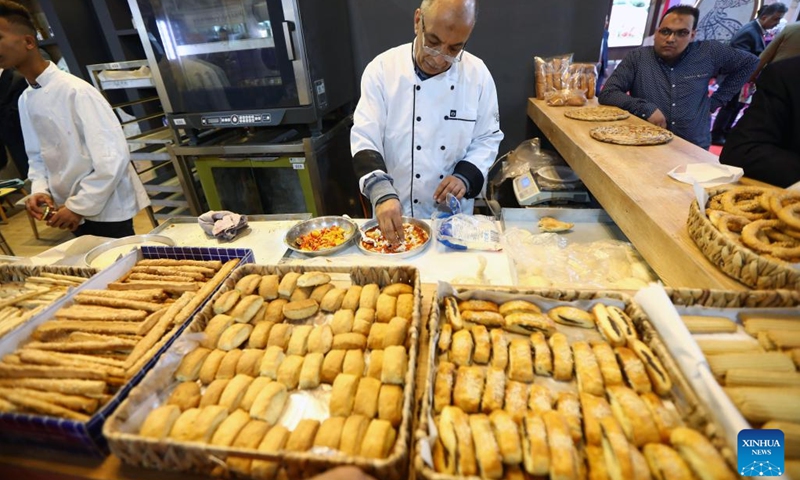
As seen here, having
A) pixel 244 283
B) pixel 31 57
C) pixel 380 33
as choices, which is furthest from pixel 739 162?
pixel 31 57

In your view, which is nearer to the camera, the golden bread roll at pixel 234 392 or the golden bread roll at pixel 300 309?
the golden bread roll at pixel 234 392

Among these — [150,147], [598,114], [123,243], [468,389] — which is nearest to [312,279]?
[468,389]

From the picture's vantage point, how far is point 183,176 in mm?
3660

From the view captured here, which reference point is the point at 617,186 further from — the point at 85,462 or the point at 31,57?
the point at 31,57

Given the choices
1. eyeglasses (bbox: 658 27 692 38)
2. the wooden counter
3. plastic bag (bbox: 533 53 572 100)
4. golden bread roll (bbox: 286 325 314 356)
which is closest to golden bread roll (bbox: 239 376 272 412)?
golden bread roll (bbox: 286 325 314 356)

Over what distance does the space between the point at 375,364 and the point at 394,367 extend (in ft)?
0.26

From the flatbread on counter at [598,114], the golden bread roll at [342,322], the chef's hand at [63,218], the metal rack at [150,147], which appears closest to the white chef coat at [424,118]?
the flatbread on counter at [598,114]

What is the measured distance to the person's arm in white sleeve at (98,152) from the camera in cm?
248

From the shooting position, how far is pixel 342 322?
1140mm

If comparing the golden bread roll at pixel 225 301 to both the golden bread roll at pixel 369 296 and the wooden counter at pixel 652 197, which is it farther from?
the wooden counter at pixel 652 197

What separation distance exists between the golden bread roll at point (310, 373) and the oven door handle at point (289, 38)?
8.63 feet

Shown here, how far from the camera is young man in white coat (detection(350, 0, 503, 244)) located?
2.33 m

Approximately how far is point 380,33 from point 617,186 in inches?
130

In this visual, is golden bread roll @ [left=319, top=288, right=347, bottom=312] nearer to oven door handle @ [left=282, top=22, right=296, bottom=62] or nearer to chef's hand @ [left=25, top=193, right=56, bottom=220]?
oven door handle @ [left=282, top=22, right=296, bottom=62]
